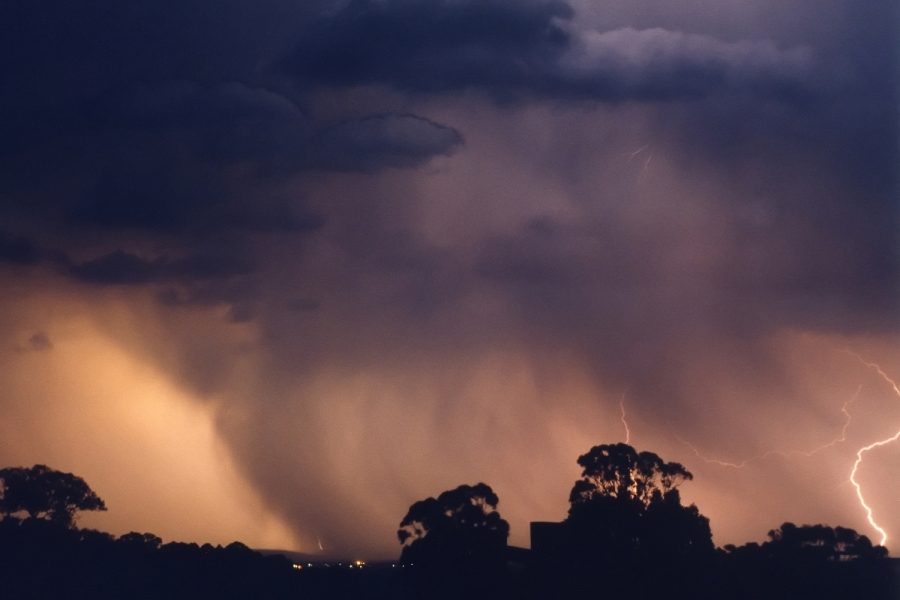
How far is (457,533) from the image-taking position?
104625 millimetres

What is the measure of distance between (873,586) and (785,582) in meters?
8.23

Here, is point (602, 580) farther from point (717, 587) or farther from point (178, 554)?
point (178, 554)

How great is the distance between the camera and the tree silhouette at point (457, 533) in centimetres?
9988

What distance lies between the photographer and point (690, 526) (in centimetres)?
10275

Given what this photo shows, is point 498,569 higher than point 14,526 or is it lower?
lower

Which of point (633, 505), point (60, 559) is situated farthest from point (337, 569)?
point (633, 505)

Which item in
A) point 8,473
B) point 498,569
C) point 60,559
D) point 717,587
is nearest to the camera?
point 717,587

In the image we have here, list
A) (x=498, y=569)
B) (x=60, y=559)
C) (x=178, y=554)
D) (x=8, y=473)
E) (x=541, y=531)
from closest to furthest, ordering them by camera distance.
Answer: (x=498, y=569)
(x=541, y=531)
(x=60, y=559)
(x=178, y=554)
(x=8, y=473)

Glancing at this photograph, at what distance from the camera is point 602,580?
9025 cm

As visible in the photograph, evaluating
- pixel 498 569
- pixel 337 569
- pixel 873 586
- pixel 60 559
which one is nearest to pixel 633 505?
pixel 498 569

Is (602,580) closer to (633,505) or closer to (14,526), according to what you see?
(633,505)

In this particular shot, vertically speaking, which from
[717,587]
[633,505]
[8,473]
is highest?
[8,473]

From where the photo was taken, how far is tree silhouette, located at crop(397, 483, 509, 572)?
328ft

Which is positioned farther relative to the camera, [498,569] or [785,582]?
[498,569]
